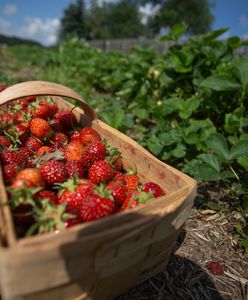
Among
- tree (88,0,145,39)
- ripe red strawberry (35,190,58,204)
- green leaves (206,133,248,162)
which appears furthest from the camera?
tree (88,0,145,39)

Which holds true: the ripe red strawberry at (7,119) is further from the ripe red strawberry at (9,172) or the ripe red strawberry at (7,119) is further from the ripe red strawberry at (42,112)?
the ripe red strawberry at (9,172)

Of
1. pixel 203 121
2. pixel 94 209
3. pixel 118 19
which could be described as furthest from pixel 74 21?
pixel 94 209

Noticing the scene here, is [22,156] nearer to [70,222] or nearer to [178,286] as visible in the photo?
[70,222]

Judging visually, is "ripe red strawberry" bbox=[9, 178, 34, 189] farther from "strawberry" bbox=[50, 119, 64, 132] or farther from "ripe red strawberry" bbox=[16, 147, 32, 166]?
"strawberry" bbox=[50, 119, 64, 132]

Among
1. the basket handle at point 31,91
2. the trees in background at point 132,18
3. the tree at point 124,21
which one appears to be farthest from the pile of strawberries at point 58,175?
the tree at point 124,21

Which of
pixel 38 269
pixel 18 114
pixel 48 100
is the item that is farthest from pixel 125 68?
pixel 38 269

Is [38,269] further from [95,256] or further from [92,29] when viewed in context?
[92,29]

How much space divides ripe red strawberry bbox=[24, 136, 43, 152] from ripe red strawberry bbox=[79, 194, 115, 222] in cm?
69

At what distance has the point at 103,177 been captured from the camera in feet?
4.84

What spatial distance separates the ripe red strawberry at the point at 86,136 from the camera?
1.81m

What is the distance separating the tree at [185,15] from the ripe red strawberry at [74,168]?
Result: 4901cm

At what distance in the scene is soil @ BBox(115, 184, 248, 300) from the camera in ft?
4.95

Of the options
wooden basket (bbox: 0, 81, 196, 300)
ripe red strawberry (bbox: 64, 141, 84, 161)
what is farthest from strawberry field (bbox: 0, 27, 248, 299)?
ripe red strawberry (bbox: 64, 141, 84, 161)

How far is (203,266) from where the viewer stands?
5.53 feet
